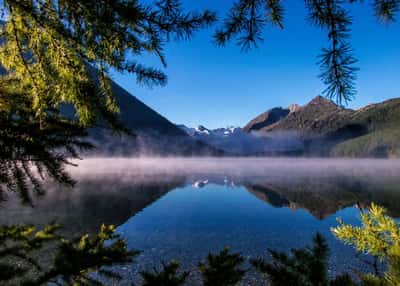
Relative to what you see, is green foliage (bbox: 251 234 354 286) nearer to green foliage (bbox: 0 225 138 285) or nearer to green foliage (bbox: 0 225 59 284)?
green foliage (bbox: 0 225 138 285)

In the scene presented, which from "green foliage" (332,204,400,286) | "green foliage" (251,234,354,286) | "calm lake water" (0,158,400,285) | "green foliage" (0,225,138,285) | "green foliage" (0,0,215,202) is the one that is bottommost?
"calm lake water" (0,158,400,285)

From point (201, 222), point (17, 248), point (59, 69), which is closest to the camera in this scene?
point (59, 69)

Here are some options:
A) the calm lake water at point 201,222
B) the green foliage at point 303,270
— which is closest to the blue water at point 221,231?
the calm lake water at point 201,222

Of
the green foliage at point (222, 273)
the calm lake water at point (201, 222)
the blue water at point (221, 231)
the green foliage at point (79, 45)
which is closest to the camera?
the green foliage at point (79, 45)

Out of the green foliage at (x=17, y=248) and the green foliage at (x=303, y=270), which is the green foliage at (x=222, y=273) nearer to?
the green foliage at (x=303, y=270)

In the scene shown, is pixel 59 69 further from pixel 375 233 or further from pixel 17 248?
pixel 375 233

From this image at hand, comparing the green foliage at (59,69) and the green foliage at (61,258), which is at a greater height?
the green foliage at (59,69)

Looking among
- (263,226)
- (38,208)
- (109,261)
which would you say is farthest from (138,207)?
(109,261)

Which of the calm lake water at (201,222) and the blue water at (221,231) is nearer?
the blue water at (221,231)

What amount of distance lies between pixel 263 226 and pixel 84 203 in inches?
997

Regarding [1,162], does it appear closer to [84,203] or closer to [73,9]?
[73,9]

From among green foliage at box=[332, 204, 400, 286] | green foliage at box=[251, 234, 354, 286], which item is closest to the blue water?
green foliage at box=[251, 234, 354, 286]

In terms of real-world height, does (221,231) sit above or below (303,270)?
below


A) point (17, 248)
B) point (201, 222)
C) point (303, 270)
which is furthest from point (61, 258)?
point (201, 222)
